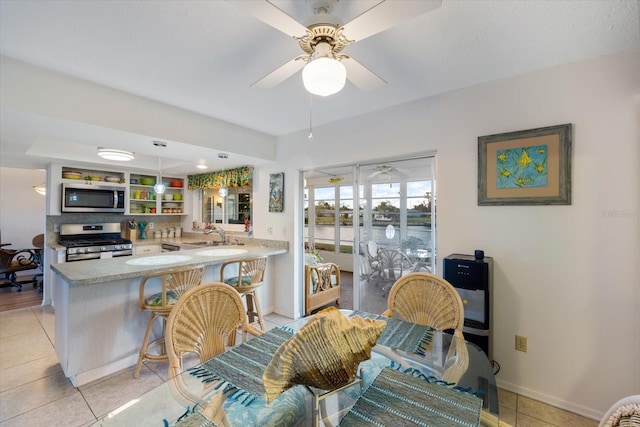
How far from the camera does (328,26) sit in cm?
122

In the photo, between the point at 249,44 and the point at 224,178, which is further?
the point at 224,178

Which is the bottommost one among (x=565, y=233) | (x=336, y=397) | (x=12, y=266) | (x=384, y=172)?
(x=12, y=266)

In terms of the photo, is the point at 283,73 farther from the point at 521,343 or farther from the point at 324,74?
the point at 521,343

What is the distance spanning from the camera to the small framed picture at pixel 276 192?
3711 mm

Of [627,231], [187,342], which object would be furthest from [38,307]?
[627,231]

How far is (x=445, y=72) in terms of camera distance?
2045mm

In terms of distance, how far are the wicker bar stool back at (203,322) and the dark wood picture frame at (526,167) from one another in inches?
80.6

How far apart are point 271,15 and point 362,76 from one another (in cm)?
63

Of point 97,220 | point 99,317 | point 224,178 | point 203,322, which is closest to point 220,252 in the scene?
→ point 99,317

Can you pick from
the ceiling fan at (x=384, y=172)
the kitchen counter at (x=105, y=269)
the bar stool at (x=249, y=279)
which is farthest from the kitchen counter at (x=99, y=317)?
the ceiling fan at (x=384, y=172)

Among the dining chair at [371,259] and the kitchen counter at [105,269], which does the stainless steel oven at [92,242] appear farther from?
the dining chair at [371,259]

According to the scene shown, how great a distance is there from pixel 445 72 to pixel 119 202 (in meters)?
5.26

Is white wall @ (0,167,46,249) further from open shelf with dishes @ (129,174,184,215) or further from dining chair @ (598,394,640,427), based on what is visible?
dining chair @ (598,394,640,427)

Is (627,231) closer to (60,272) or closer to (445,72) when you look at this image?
(445,72)
